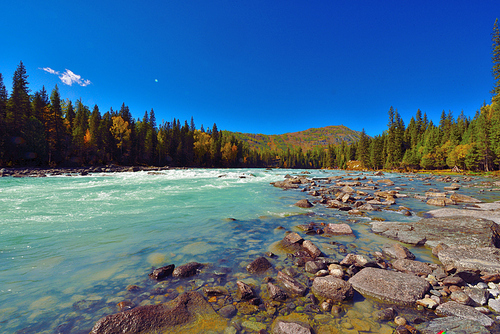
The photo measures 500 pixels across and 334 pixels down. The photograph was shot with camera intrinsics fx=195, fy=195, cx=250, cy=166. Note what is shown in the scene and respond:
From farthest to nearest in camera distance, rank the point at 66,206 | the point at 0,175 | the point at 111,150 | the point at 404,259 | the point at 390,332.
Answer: the point at 111,150
the point at 0,175
the point at 66,206
the point at 404,259
the point at 390,332

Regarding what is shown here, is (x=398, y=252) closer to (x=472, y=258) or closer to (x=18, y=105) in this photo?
(x=472, y=258)

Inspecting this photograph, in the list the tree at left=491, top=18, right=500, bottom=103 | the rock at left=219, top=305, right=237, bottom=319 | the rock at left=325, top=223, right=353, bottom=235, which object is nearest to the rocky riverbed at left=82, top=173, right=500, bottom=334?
the rock at left=219, top=305, right=237, bottom=319

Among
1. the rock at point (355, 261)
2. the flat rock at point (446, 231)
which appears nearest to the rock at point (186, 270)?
the rock at point (355, 261)

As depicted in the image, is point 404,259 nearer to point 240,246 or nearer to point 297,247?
point 297,247

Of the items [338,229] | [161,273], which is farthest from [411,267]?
[161,273]

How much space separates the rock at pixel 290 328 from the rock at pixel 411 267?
3.26 m

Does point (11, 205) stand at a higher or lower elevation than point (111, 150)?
lower

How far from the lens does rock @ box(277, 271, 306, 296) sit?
12.2 ft

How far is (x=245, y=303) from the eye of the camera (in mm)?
3463

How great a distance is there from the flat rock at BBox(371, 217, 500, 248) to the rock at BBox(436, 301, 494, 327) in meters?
3.62

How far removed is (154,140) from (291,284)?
8614cm

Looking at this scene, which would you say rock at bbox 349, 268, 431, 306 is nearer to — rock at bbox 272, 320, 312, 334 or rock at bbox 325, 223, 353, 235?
rock at bbox 272, 320, 312, 334

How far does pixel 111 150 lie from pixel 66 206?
66.1 metres

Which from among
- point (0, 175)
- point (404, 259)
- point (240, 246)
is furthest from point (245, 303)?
point (0, 175)
